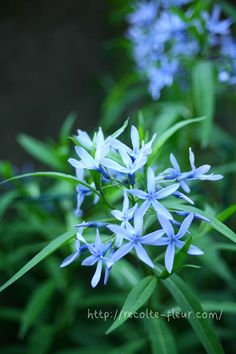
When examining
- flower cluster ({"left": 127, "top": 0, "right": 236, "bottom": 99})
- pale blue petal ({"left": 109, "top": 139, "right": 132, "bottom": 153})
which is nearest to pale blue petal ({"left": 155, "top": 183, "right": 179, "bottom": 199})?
pale blue petal ({"left": 109, "top": 139, "right": 132, "bottom": 153})

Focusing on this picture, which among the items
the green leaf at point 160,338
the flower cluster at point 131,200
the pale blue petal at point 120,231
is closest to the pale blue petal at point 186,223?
the flower cluster at point 131,200

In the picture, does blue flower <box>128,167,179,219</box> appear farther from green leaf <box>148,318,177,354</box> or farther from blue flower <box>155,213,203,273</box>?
green leaf <box>148,318,177,354</box>

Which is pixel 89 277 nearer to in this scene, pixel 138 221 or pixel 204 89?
pixel 204 89

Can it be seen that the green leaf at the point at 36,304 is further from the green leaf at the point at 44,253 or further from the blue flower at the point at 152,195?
the blue flower at the point at 152,195

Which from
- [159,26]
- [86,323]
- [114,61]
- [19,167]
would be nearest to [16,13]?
[114,61]

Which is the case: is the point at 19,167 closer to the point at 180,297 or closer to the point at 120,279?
the point at 120,279

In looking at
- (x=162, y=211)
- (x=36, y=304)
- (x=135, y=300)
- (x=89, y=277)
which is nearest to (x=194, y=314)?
(x=135, y=300)
